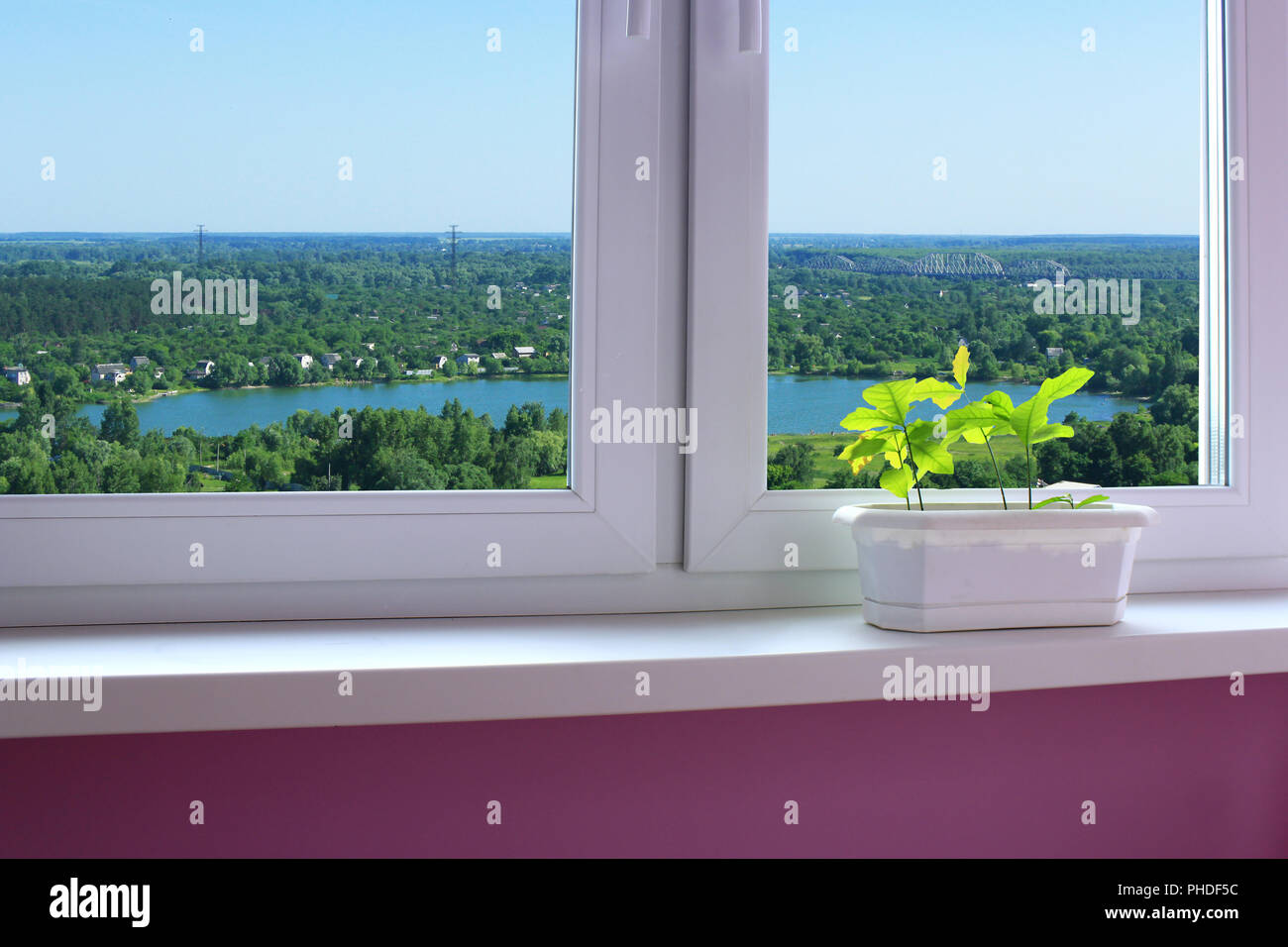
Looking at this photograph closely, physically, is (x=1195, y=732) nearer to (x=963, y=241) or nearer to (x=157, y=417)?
(x=963, y=241)

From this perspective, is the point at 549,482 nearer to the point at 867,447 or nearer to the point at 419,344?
the point at 419,344

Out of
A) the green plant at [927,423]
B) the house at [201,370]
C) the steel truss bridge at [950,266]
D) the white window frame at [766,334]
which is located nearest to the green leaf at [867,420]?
the green plant at [927,423]

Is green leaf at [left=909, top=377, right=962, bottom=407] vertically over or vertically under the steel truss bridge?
under

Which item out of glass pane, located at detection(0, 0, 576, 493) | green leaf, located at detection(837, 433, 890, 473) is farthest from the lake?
green leaf, located at detection(837, 433, 890, 473)

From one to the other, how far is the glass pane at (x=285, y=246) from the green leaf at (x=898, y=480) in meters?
0.31

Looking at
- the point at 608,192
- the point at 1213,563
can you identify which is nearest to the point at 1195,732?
the point at 1213,563

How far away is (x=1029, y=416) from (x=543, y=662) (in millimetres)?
506

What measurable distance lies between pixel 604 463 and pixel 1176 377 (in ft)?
2.23

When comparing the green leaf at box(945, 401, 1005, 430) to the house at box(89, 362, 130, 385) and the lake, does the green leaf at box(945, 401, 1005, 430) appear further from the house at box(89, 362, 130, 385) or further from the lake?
the house at box(89, 362, 130, 385)

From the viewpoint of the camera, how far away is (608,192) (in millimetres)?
919

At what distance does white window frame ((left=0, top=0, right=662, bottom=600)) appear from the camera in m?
0.88

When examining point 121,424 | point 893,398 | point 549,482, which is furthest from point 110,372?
point 893,398

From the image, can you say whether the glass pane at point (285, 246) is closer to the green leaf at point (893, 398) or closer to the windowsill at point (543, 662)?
Result: the windowsill at point (543, 662)

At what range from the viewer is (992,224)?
1.05m
